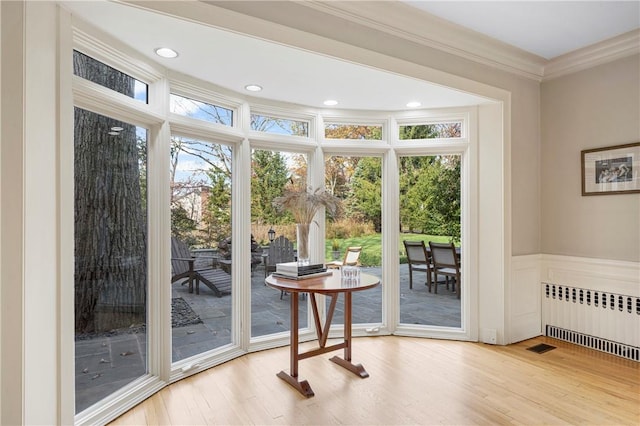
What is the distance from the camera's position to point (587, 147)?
3.71 metres

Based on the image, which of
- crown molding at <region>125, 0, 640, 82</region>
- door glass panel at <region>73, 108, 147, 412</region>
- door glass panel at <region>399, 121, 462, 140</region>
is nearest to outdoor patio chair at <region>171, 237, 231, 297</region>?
door glass panel at <region>73, 108, 147, 412</region>

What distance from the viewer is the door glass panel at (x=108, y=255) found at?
7.76ft

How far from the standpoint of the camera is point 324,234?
4.08 metres

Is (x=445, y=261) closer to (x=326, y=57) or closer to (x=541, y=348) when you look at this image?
(x=541, y=348)

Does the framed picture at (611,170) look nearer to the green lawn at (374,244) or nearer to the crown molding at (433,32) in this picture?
the crown molding at (433,32)

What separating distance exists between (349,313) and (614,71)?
3.40 m

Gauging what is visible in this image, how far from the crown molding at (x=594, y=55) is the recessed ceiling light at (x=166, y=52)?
3.71 meters

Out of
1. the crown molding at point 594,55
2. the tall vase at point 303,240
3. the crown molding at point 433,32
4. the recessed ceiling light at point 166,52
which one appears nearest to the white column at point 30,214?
the recessed ceiling light at point 166,52

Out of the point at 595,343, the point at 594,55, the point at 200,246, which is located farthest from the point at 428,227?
the point at 200,246

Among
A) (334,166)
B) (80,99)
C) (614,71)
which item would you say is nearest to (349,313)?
(334,166)

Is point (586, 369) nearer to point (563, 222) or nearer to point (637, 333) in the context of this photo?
point (637, 333)

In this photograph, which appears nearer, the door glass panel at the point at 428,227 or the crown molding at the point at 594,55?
the crown molding at the point at 594,55

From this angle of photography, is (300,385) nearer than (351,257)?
Yes

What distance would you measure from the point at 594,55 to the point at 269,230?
3621 mm
